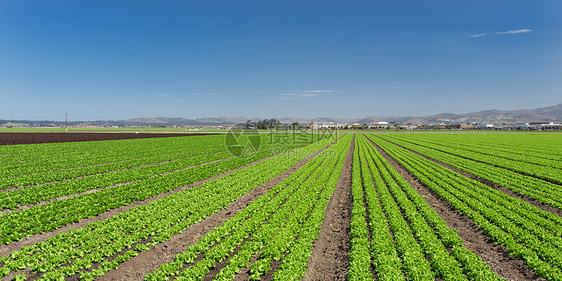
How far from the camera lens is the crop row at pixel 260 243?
7500 mm

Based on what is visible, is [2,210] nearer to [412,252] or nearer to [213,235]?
[213,235]

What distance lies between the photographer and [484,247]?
9.51 meters

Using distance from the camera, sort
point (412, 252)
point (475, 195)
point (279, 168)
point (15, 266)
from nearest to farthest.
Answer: point (15, 266)
point (412, 252)
point (475, 195)
point (279, 168)

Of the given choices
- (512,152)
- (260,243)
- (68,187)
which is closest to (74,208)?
(68,187)

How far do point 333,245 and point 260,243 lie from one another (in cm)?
272

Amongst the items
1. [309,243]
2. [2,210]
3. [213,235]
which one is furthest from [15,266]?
[309,243]

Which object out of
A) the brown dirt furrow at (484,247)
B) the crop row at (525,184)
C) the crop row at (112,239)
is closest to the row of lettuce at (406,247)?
the brown dirt furrow at (484,247)

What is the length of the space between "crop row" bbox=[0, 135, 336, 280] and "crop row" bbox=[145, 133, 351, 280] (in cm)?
170

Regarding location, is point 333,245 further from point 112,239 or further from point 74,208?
point 74,208

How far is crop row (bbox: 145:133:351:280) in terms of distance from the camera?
7500 mm

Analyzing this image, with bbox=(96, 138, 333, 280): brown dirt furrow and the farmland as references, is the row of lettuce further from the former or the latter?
bbox=(96, 138, 333, 280): brown dirt furrow

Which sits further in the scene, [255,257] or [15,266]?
[255,257]

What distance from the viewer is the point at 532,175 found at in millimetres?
21594

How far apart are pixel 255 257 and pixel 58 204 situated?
35.8ft
